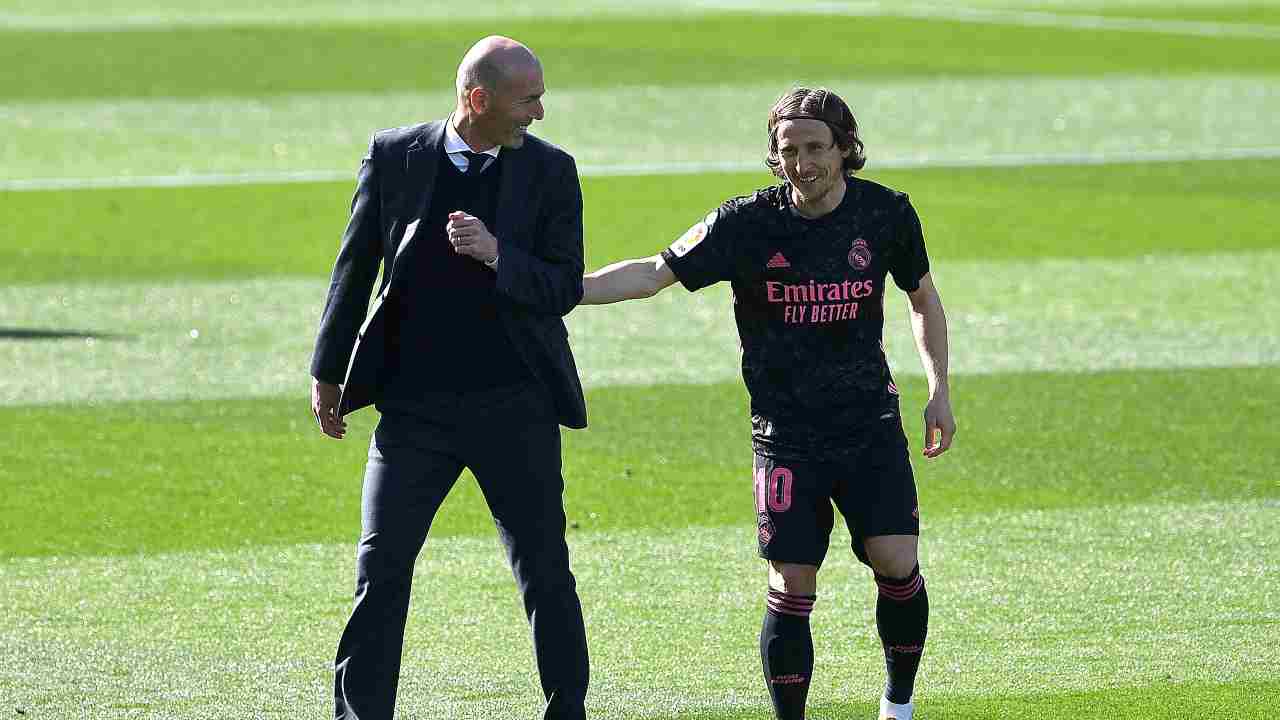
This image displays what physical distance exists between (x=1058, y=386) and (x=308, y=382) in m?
4.03

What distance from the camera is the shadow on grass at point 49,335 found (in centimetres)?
1284

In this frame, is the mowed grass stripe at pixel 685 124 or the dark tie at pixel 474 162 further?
the mowed grass stripe at pixel 685 124

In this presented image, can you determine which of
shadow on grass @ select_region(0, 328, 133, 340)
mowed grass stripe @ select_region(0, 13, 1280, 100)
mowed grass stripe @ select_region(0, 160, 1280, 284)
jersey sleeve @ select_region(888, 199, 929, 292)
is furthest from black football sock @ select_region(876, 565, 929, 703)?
mowed grass stripe @ select_region(0, 13, 1280, 100)

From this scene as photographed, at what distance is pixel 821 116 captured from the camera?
605 cm

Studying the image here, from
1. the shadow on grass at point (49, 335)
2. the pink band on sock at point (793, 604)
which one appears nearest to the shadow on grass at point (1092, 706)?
the pink band on sock at point (793, 604)

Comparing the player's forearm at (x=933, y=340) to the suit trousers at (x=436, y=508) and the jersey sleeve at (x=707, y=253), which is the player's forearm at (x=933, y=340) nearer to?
the jersey sleeve at (x=707, y=253)

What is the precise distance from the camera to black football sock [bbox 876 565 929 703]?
6.29m

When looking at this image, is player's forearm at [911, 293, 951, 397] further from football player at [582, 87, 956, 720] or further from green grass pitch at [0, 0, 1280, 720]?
green grass pitch at [0, 0, 1280, 720]

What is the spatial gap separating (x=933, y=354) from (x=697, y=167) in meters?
13.7

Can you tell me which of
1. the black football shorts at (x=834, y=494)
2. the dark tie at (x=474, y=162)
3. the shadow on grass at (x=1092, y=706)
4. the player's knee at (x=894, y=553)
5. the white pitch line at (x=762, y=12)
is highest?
the white pitch line at (x=762, y=12)

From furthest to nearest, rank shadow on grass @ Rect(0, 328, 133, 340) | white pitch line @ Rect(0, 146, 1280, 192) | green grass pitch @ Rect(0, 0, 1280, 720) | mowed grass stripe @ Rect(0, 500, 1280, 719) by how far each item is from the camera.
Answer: white pitch line @ Rect(0, 146, 1280, 192), shadow on grass @ Rect(0, 328, 133, 340), green grass pitch @ Rect(0, 0, 1280, 720), mowed grass stripe @ Rect(0, 500, 1280, 719)

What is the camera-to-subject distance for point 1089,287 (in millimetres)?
14281

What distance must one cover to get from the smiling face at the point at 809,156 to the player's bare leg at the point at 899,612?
3.35 ft

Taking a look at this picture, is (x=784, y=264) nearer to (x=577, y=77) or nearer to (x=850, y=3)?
(x=577, y=77)
